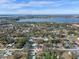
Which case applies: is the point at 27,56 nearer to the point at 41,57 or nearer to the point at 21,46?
the point at 41,57

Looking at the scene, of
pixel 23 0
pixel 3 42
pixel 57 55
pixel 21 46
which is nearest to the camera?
pixel 57 55

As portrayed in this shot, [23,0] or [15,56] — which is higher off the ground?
[23,0]

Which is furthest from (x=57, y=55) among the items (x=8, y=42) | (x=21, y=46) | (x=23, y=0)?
(x=23, y=0)

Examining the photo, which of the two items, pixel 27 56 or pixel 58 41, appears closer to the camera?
pixel 27 56

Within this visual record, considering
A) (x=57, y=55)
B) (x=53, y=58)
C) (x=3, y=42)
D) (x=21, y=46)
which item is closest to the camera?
(x=53, y=58)

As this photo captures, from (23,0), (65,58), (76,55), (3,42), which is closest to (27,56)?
(65,58)

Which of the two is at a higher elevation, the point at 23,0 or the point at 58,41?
the point at 23,0

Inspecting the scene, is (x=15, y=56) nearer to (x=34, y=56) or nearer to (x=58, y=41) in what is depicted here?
(x=34, y=56)

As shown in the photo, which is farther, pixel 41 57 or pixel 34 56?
pixel 34 56

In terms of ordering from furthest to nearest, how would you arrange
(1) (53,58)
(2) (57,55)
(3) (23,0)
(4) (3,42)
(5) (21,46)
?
(3) (23,0), (4) (3,42), (5) (21,46), (2) (57,55), (1) (53,58)
